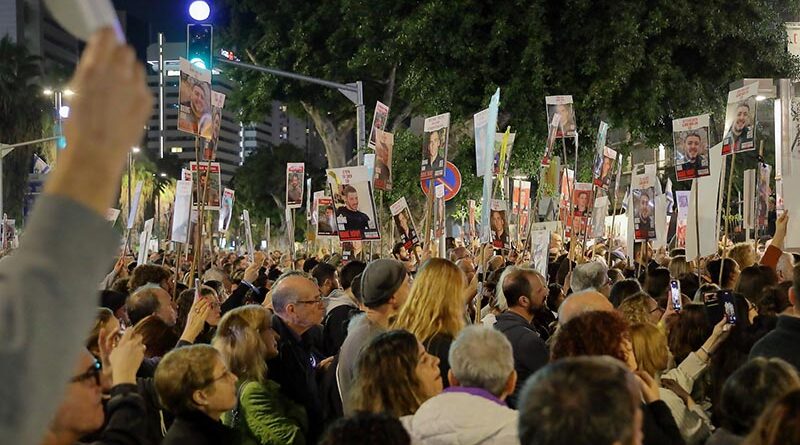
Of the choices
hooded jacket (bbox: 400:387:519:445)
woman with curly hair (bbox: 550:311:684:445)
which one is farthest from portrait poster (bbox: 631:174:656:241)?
hooded jacket (bbox: 400:387:519:445)

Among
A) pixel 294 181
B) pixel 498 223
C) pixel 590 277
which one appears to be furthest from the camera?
pixel 294 181

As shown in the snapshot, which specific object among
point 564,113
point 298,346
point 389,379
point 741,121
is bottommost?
point 298,346

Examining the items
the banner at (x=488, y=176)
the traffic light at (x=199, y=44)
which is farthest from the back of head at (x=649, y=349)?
the traffic light at (x=199, y=44)

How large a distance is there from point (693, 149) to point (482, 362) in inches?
361

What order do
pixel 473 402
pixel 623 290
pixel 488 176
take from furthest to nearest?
1. pixel 488 176
2. pixel 623 290
3. pixel 473 402

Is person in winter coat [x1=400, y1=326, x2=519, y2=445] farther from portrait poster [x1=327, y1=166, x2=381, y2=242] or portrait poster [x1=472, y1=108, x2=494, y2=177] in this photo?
portrait poster [x1=327, y1=166, x2=381, y2=242]

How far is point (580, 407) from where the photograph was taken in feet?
8.82

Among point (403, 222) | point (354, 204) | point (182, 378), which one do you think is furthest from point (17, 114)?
point (182, 378)

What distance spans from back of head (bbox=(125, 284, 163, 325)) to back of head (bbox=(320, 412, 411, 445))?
4691 mm

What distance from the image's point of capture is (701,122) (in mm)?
12961

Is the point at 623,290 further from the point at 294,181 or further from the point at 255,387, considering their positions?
the point at 294,181

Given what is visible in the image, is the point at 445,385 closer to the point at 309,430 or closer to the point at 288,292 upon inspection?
the point at 309,430

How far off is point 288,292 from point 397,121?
86.5ft

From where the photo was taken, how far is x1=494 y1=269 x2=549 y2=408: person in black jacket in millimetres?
6391
